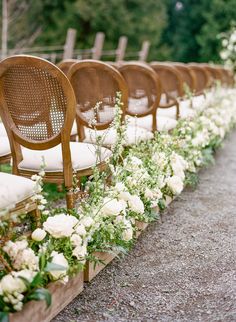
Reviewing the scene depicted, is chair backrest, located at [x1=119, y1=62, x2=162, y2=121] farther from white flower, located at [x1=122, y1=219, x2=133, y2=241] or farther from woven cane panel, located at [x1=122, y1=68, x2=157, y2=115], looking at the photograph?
white flower, located at [x1=122, y1=219, x2=133, y2=241]

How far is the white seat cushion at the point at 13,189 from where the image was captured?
7.21 ft

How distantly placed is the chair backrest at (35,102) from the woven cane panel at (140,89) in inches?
55.9

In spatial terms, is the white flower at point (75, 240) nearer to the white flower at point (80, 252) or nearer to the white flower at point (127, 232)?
the white flower at point (80, 252)

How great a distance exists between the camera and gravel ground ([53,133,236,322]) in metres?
2.36

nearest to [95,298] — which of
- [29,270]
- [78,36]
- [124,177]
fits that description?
[29,270]

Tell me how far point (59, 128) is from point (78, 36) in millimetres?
18447

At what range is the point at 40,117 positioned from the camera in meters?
2.67

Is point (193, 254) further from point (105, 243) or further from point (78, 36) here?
point (78, 36)

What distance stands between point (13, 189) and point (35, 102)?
58 cm

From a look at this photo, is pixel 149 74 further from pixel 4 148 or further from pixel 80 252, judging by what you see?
pixel 80 252

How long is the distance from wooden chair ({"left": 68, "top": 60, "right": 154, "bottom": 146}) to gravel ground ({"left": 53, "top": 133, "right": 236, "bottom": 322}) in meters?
0.68

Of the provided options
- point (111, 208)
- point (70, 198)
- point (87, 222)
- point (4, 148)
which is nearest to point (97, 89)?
point (4, 148)

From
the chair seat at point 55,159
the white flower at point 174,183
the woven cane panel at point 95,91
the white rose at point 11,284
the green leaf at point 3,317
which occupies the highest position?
the woven cane panel at point 95,91

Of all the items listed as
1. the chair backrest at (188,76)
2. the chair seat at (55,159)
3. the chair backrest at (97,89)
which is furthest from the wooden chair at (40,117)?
the chair backrest at (188,76)
